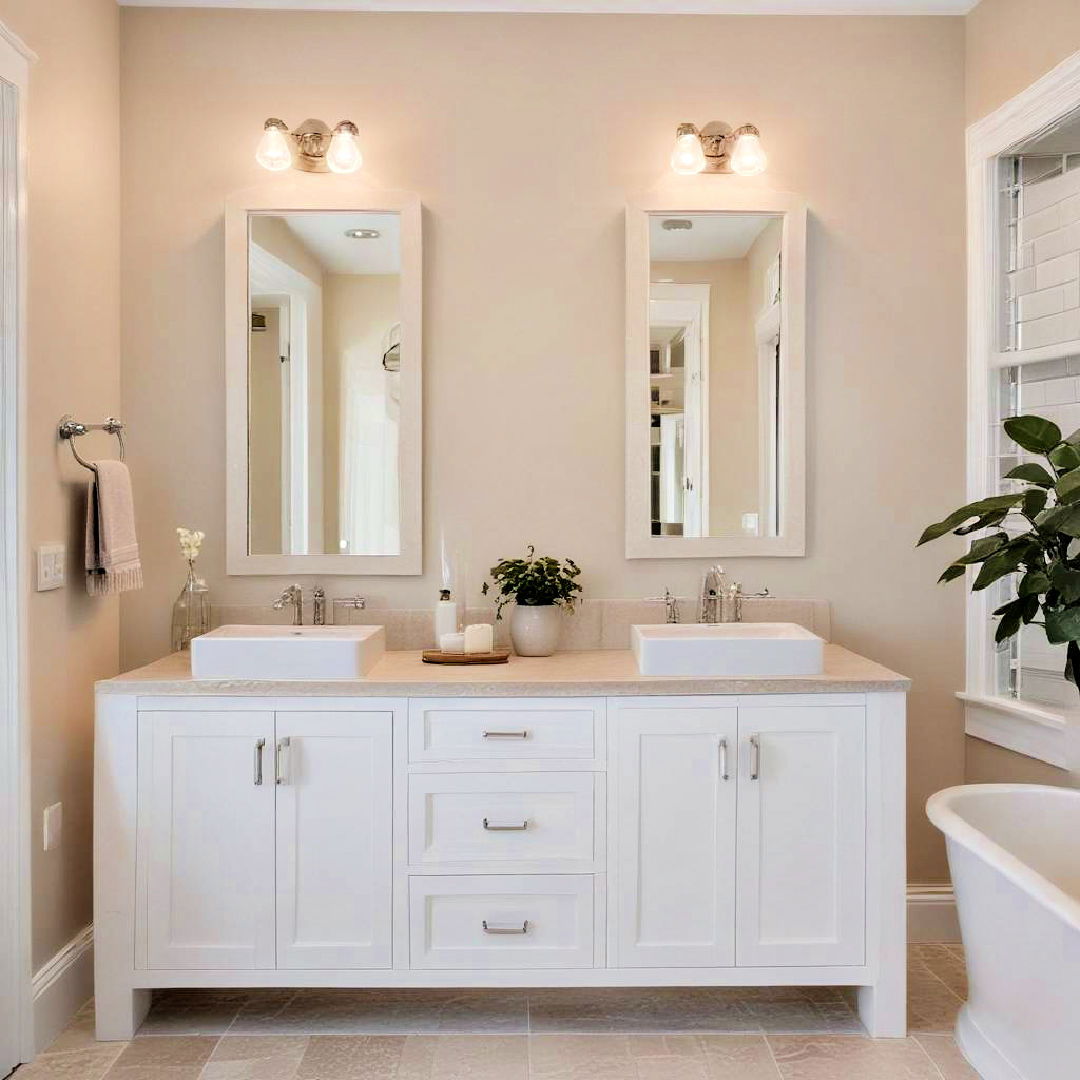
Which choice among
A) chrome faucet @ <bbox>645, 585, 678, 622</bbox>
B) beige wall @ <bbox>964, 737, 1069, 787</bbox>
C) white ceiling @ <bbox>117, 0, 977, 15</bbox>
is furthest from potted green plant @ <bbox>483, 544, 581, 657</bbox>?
white ceiling @ <bbox>117, 0, 977, 15</bbox>

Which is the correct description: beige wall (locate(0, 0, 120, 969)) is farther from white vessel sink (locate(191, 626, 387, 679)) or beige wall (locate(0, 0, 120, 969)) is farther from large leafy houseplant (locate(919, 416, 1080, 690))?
large leafy houseplant (locate(919, 416, 1080, 690))

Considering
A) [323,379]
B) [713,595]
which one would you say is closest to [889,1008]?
[713,595]

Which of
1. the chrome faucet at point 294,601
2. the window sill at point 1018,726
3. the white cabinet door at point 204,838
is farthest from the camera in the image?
the chrome faucet at point 294,601

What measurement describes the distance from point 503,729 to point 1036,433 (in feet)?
4.72

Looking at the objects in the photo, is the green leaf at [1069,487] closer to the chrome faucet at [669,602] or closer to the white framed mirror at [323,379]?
the chrome faucet at [669,602]

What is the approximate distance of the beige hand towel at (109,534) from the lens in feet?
8.61

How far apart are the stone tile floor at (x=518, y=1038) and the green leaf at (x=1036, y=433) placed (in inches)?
57.0

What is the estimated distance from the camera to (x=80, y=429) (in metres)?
2.63

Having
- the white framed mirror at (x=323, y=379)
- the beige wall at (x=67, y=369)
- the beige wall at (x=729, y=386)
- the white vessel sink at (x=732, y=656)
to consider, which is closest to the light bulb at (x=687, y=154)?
the beige wall at (x=729, y=386)

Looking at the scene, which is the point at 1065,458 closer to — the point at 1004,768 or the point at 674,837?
the point at 1004,768

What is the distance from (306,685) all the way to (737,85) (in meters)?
2.15

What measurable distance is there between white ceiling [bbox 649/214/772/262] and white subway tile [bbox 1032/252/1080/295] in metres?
0.78

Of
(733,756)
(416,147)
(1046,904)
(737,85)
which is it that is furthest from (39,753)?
(737,85)

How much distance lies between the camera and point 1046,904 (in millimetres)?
1881
